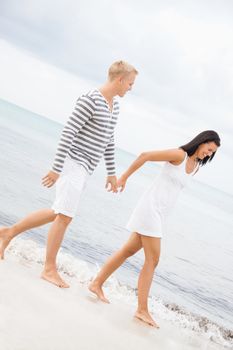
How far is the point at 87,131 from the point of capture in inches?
216

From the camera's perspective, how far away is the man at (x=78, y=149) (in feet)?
17.6

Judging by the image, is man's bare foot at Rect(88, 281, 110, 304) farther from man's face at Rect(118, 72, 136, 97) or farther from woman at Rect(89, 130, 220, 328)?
man's face at Rect(118, 72, 136, 97)

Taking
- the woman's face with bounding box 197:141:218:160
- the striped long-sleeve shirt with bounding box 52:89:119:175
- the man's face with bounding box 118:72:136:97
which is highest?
the man's face with bounding box 118:72:136:97

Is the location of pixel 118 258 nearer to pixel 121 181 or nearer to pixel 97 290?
pixel 97 290

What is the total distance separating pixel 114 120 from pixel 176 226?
1501 cm

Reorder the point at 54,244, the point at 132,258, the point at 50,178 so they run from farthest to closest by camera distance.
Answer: the point at 132,258, the point at 54,244, the point at 50,178

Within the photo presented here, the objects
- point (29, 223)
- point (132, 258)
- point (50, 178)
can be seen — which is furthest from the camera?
point (132, 258)

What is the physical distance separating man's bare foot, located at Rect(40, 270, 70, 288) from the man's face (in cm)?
171

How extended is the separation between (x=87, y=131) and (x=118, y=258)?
1.20m

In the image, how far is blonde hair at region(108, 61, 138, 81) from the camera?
5500mm

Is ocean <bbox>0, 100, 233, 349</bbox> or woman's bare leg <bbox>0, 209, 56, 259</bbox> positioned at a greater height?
woman's bare leg <bbox>0, 209, 56, 259</bbox>

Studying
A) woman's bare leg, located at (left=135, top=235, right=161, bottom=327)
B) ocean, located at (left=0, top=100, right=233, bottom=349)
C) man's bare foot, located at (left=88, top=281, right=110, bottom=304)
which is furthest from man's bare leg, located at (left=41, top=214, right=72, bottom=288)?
woman's bare leg, located at (left=135, top=235, right=161, bottom=327)

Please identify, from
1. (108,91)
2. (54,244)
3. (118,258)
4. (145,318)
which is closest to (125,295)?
(118,258)

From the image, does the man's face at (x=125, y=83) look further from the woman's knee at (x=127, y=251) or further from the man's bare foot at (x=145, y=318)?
the man's bare foot at (x=145, y=318)
